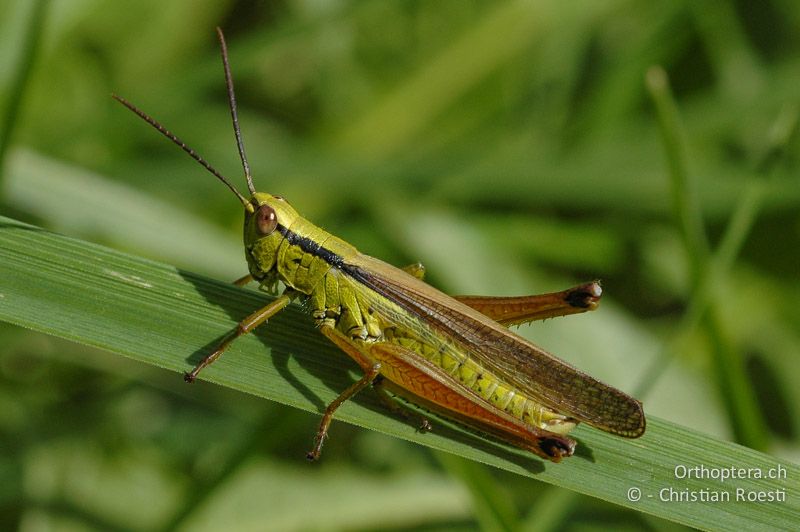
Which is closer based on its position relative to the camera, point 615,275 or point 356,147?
point 615,275

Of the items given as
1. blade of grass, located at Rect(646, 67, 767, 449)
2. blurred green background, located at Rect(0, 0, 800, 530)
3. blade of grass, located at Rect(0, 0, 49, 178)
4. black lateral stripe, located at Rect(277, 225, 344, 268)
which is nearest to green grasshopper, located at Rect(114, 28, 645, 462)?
black lateral stripe, located at Rect(277, 225, 344, 268)

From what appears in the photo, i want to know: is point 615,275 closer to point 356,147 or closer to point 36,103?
point 356,147

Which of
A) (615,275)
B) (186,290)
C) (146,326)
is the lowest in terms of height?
(146,326)

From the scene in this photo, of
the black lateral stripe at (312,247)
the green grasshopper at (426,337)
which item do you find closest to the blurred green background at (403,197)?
the green grasshopper at (426,337)

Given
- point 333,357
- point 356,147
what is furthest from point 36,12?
point 356,147

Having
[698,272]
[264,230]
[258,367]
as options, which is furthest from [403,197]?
[258,367]

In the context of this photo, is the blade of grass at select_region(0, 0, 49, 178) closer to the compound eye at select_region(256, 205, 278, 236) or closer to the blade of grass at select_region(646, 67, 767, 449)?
the compound eye at select_region(256, 205, 278, 236)

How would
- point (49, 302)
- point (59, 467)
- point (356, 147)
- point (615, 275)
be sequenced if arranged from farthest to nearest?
point (356, 147) < point (615, 275) < point (59, 467) < point (49, 302)
